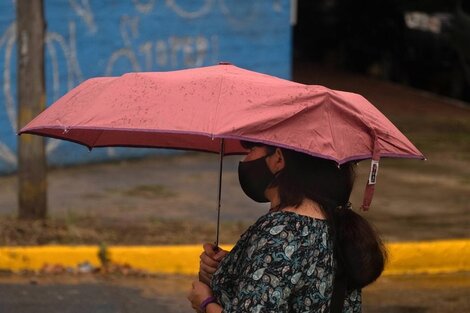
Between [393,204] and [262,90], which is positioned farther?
[393,204]

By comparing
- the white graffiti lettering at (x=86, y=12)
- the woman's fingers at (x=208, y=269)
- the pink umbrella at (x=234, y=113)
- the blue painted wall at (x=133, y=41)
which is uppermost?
the pink umbrella at (x=234, y=113)

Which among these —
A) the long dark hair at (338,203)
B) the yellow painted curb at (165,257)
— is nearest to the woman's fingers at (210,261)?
the long dark hair at (338,203)

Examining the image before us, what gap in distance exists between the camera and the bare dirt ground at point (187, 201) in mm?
7762

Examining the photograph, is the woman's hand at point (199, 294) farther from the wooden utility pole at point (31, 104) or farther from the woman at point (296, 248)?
the wooden utility pole at point (31, 104)

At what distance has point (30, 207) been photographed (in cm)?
774

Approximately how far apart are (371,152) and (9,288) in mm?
4125

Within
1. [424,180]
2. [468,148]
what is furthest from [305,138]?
[468,148]

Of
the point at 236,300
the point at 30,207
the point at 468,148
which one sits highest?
the point at 236,300

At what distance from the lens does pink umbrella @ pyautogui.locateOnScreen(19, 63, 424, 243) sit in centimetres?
288

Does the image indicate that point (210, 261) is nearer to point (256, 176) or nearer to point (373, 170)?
point (256, 176)

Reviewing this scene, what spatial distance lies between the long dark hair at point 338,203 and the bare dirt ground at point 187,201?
455 centimetres

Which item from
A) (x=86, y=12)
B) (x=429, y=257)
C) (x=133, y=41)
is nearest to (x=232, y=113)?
(x=429, y=257)

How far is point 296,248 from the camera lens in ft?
9.38

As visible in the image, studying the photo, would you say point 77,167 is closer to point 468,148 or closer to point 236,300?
point 468,148
